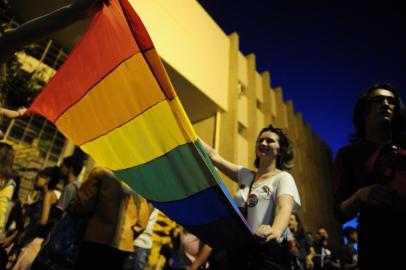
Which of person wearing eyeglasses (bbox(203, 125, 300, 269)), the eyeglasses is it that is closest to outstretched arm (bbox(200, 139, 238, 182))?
person wearing eyeglasses (bbox(203, 125, 300, 269))

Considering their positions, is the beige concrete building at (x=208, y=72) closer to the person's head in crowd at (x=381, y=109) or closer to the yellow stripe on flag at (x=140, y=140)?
the yellow stripe on flag at (x=140, y=140)

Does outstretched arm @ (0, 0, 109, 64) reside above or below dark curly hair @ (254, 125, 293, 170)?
below

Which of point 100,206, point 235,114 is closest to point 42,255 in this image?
point 100,206

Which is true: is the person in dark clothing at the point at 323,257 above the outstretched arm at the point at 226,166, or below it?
below

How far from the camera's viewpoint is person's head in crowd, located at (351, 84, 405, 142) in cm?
159

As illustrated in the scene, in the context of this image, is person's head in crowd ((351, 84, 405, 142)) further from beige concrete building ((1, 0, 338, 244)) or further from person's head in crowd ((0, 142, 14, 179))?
beige concrete building ((1, 0, 338, 244))

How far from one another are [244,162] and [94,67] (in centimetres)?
783

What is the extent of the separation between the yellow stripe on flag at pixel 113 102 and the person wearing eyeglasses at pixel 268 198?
89 centimetres

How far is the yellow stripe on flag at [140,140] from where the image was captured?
1545mm

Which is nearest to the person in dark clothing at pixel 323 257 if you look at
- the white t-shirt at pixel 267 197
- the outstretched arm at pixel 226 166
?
the outstretched arm at pixel 226 166

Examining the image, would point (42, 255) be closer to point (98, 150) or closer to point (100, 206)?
point (100, 206)

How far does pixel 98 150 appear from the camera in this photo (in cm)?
199

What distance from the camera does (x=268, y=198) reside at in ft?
5.70

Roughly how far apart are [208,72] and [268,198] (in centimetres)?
723
